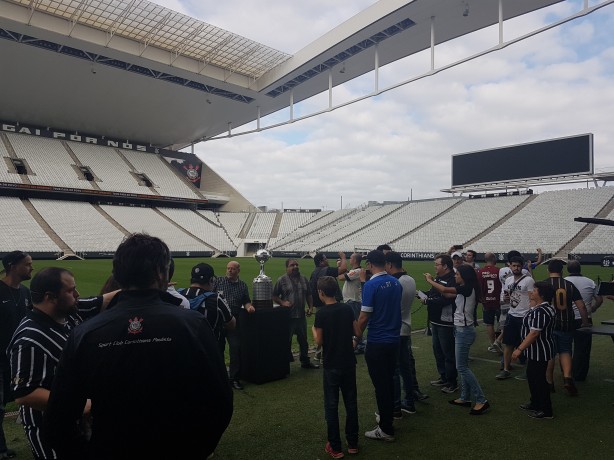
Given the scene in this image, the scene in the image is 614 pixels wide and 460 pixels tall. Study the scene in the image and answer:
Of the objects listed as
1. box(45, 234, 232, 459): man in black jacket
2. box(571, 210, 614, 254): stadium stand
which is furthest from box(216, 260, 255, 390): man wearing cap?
box(571, 210, 614, 254): stadium stand

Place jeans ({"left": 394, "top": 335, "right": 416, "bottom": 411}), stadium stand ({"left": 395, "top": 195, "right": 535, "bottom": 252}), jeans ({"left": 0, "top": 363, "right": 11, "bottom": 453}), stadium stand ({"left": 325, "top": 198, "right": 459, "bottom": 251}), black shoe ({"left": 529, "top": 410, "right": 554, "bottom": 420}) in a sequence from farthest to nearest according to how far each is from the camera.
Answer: stadium stand ({"left": 325, "top": 198, "right": 459, "bottom": 251})
stadium stand ({"left": 395, "top": 195, "right": 535, "bottom": 252})
jeans ({"left": 394, "top": 335, "right": 416, "bottom": 411})
black shoe ({"left": 529, "top": 410, "right": 554, "bottom": 420})
jeans ({"left": 0, "top": 363, "right": 11, "bottom": 453})

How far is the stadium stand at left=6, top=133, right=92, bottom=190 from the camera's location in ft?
A: 141

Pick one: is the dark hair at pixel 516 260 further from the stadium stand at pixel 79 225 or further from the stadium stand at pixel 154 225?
the stadium stand at pixel 154 225

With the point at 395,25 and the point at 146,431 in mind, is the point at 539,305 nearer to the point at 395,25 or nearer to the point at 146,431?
the point at 146,431

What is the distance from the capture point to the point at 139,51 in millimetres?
33188

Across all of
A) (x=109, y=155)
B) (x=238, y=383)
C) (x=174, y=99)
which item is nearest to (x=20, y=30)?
(x=174, y=99)

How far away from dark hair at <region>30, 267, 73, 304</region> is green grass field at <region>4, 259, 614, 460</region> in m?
2.49

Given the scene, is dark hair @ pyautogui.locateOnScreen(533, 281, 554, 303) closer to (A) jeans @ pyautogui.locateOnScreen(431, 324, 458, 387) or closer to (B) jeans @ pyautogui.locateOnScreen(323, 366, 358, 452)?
(A) jeans @ pyautogui.locateOnScreen(431, 324, 458, 387)

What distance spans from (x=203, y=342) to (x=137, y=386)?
0.28m

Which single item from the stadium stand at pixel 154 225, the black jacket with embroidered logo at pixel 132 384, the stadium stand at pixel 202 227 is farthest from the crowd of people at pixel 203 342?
the stadium stand at pixel 202 227

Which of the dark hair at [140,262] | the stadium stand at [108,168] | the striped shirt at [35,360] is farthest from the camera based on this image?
the stadium stand at [108,168]

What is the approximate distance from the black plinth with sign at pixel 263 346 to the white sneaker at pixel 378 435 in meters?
2.19

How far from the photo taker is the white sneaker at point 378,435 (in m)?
4.48

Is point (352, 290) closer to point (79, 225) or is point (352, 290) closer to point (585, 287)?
point (585, 287)
